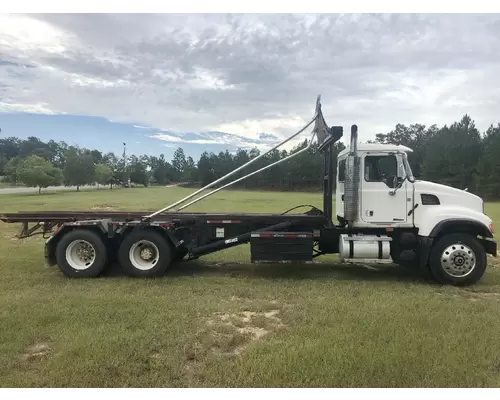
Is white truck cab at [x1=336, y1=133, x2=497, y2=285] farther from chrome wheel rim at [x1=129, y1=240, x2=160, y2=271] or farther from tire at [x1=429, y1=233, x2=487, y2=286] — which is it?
chrome wheel rim at [x1=129, y1=240, x2=160, y2=271]

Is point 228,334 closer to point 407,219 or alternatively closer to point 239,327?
point 239,327

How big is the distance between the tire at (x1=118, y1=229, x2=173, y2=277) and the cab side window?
4106mm

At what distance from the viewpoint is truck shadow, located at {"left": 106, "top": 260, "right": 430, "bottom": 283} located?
874 centimetres

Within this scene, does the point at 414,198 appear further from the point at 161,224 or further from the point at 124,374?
the point at 124,374

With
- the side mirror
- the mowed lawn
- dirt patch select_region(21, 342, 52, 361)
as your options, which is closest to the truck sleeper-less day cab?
the side mirror

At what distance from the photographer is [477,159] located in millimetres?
59406

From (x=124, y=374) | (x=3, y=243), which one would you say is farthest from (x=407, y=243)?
(x=3, y=243)

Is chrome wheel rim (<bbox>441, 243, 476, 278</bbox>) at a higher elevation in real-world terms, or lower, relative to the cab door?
lower

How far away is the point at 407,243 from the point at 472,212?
4.22ft

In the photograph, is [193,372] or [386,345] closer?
[193,372]

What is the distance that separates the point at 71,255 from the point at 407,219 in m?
6.48

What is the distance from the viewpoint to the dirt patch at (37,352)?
15.3 feet

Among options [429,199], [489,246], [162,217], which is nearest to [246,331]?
[162,217]

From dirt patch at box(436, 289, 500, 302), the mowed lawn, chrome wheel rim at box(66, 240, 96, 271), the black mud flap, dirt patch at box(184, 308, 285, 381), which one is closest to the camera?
the mowed lawn
